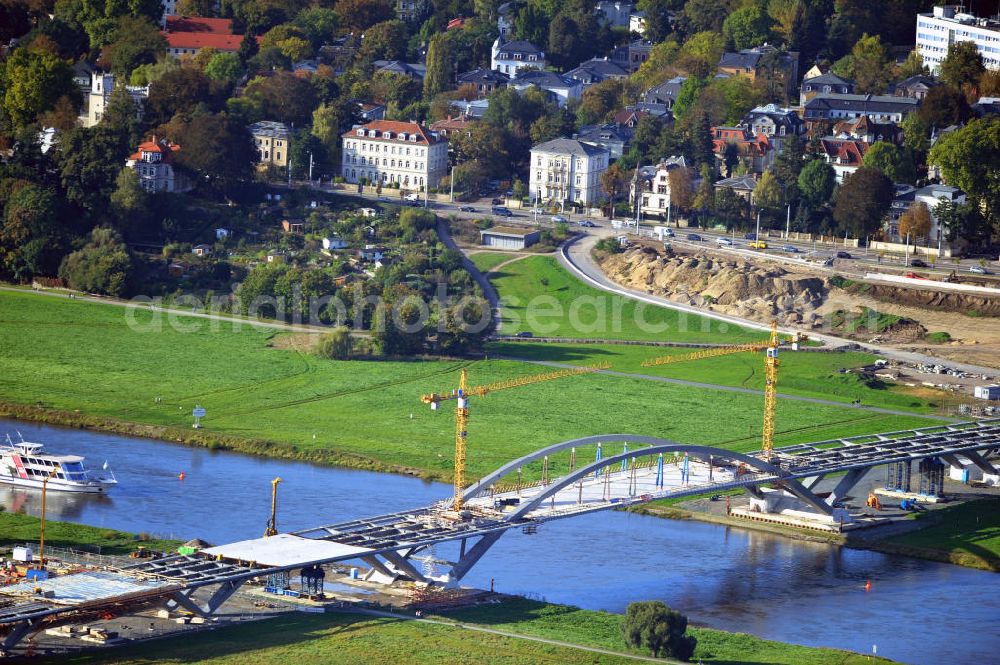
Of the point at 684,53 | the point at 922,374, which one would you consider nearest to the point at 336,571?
the point at 922,374

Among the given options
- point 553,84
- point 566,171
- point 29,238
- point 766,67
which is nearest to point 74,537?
point 29,238

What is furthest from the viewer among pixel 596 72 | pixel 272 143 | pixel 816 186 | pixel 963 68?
pixel 596 72

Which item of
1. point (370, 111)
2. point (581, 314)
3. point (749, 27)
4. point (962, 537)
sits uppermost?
point (749, 27)

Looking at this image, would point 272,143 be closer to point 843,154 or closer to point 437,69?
point 437,69

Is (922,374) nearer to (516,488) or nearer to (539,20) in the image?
(516,488)

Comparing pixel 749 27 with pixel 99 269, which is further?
pixel 749 27

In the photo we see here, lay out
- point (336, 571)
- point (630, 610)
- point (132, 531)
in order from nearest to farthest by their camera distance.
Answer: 1. point (630, 610)
2. point (336, 571)
3. point (132, 531)
